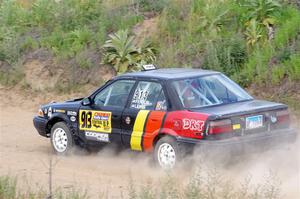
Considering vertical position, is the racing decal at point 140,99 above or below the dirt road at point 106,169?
above

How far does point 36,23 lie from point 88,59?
333 centimetres

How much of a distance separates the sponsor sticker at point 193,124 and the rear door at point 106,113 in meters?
1.40

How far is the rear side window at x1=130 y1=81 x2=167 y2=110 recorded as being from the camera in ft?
38.6

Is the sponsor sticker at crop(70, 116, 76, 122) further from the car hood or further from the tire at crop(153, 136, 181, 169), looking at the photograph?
the car hood

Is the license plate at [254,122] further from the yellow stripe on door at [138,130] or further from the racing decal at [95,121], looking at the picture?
the racing decal at [95,121]

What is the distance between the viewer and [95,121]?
41.6ft

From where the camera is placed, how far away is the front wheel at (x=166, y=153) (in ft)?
36.7

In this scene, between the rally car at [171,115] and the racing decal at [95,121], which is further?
the racing decal at [95,121]

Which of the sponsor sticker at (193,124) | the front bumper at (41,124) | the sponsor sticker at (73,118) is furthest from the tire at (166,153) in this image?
the front bumper at (41,124)

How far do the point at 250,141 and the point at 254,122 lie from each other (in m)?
0.32

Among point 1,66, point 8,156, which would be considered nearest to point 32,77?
point 1,66

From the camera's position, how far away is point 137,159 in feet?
40.4

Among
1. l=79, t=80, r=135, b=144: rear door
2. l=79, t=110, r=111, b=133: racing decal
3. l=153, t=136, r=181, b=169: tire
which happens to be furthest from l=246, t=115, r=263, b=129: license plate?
l=79, t=110, r=111, b=133: racing decal

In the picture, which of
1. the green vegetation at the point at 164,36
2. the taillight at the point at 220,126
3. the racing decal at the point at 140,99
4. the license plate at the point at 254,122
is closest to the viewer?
the taillight at the point at 220,126
